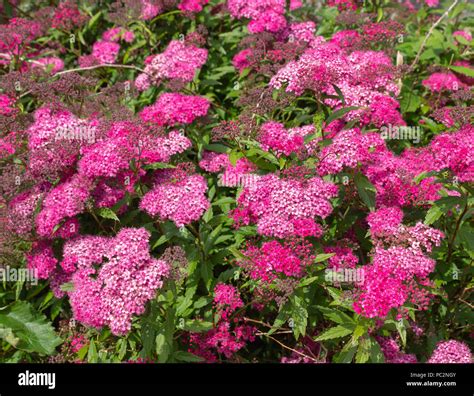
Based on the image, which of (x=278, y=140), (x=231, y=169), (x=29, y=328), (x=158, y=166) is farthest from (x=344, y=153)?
(x=29, y=328)

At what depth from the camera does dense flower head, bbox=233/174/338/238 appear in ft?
12.3

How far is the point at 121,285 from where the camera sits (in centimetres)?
344

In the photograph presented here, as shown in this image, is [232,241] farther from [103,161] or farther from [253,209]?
[103,161]

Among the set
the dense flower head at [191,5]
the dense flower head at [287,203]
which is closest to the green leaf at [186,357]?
the dense flower head at [287,203]

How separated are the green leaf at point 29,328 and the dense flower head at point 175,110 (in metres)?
1.94

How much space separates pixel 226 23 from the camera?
270 inches

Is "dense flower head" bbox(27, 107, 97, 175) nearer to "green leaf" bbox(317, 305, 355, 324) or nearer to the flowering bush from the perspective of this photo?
the flowering bush

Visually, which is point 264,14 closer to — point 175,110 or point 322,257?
point 175,110

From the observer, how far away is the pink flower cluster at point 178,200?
3873 millimetres

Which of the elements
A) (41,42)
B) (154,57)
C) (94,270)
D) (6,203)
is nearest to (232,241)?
(94,270)
